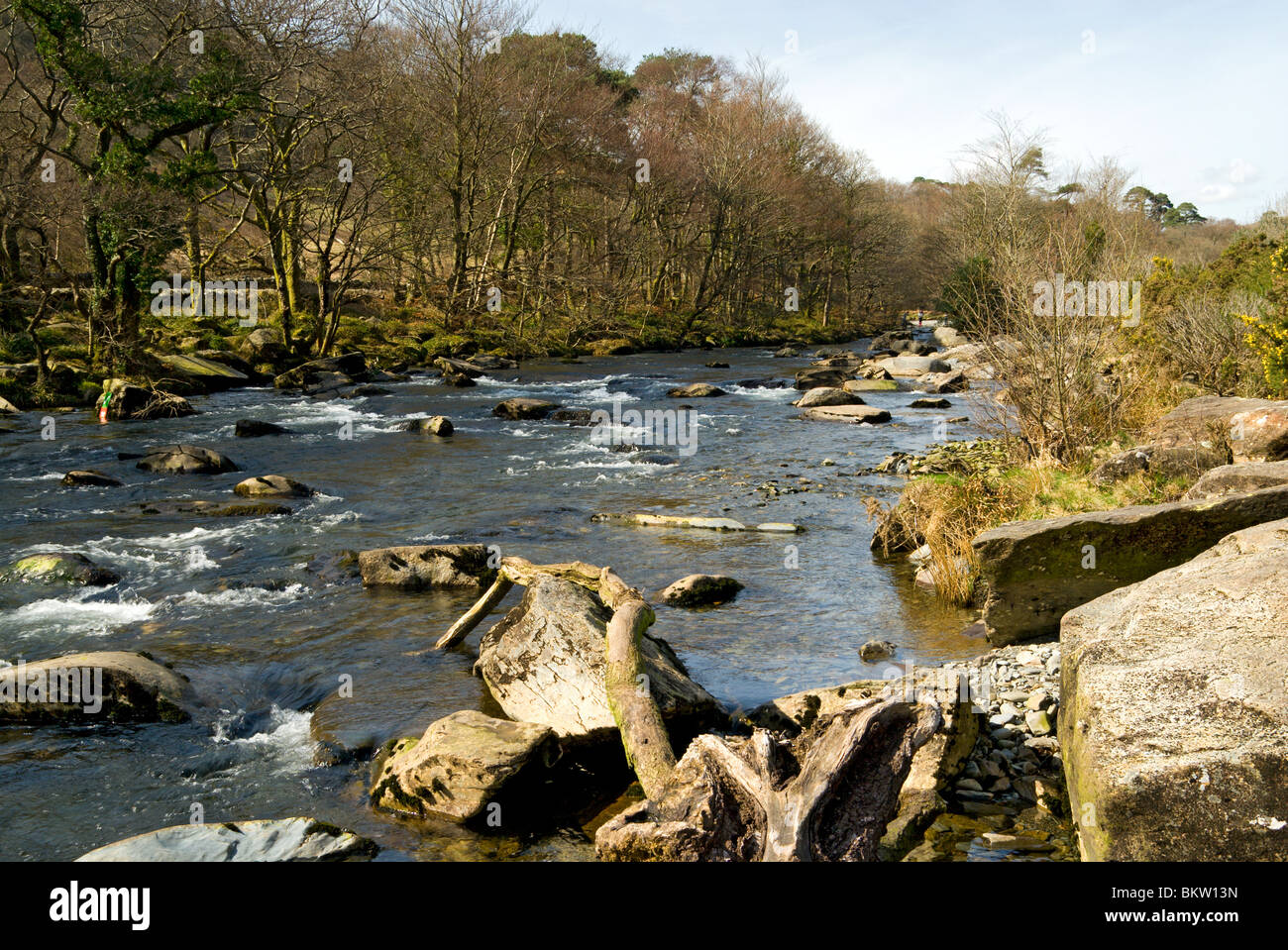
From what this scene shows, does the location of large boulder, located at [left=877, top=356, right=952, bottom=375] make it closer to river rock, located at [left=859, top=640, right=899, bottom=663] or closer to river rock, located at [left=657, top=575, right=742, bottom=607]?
river rock, located at [left=657, top=575, right=742, bottom=607]

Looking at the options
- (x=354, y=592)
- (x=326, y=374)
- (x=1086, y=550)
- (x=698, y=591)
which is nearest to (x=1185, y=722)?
(x=1086, y=550)

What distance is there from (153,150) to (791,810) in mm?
25537

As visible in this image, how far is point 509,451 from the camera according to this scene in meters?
19.2

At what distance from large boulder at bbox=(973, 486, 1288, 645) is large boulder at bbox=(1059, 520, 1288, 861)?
1769 millimetres

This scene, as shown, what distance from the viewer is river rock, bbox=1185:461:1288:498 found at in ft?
27.0

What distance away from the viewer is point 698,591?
32.9ft

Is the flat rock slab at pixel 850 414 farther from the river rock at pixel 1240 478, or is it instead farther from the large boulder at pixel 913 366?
the river rock at pixel 1240 478

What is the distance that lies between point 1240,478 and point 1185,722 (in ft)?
16.3

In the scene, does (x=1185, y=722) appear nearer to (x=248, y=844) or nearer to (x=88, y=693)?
(x=248, y=844)

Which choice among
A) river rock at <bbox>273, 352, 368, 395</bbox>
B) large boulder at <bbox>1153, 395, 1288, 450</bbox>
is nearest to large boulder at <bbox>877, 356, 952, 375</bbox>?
river rock at <bbox>273, 352, 368, 395</bbox>

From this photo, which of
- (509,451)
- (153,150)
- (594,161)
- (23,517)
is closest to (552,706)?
(23,517)

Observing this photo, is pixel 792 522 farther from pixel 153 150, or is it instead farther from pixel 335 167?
pixel 335 167

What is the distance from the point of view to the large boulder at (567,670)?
6598mm

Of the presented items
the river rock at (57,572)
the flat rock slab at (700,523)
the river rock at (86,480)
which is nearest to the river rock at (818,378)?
the flat rock slab at (700,523)
